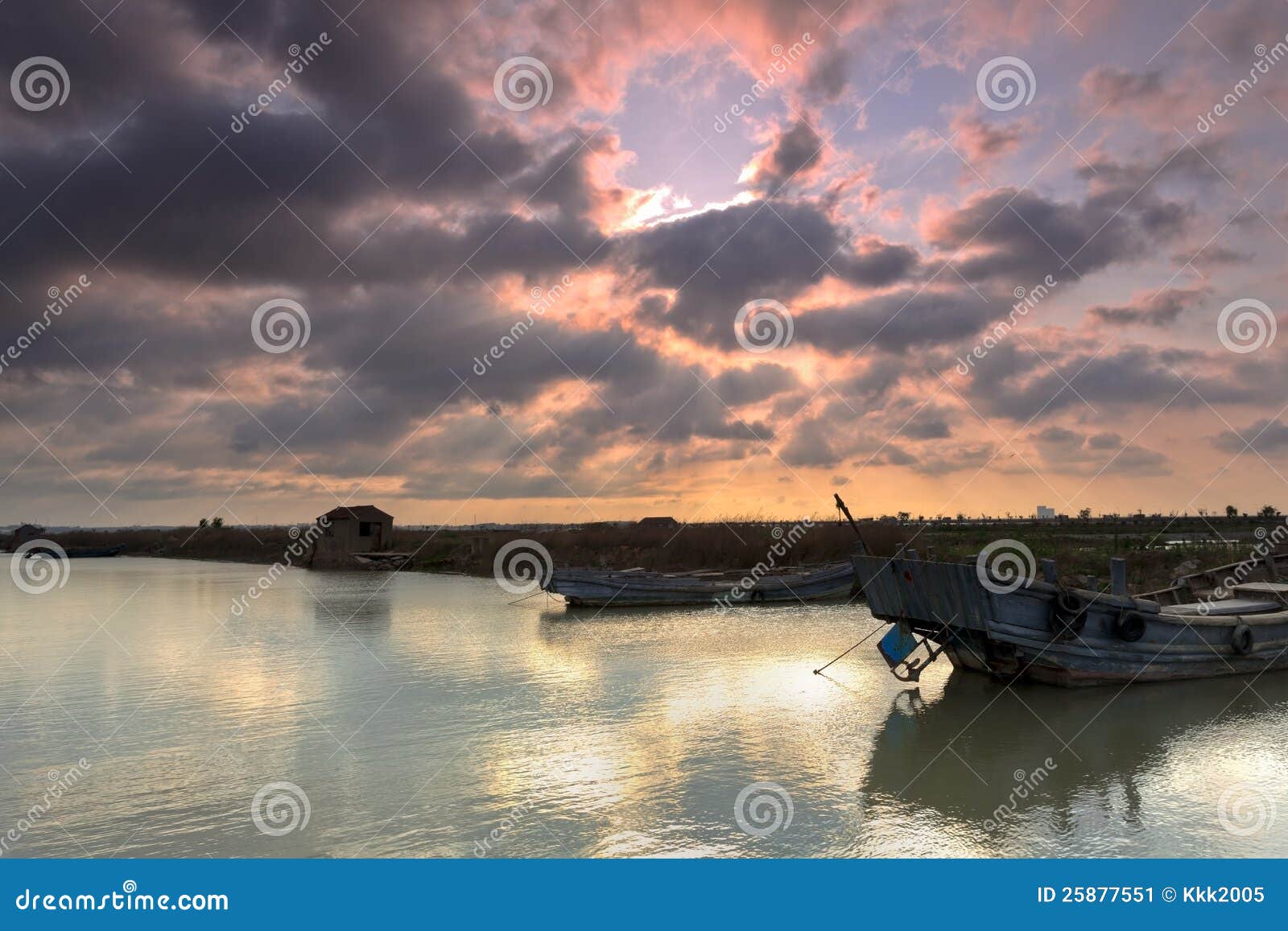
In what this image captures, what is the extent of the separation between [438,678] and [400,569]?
146 ft

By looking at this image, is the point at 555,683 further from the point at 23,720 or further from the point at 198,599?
the point at 198,599

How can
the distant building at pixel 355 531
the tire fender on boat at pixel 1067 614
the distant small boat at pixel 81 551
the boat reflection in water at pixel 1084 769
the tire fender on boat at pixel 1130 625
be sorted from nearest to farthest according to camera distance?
the boat reflection in water at pixel 1084 769 → the tire fender on boat at pixel 1067 614 → the tire fender on boat at pixel 1130 625 → the distant building at pixel 355 531 → the distant small boat at pixel 81 551

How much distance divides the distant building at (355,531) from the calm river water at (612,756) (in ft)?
140

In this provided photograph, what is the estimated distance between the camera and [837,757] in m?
11.7

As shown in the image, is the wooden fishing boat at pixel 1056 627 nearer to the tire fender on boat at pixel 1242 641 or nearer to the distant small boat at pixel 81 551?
the tire fender on boat at pixel 1242 641

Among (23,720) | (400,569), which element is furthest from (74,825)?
(400,569)

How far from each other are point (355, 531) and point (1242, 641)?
59.2m

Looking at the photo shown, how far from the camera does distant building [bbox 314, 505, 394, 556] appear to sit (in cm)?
6488

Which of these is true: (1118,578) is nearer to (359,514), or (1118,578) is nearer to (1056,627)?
(1056,627)

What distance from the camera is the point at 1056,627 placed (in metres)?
15.0

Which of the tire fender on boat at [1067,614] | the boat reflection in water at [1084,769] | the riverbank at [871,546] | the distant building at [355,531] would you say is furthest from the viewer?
the distant building at [355,531]

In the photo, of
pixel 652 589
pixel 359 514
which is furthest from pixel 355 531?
pixel 652 589

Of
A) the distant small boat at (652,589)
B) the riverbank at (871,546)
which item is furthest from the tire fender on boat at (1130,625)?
the distant small boat at (652,589)

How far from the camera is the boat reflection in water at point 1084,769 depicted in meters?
8.71
